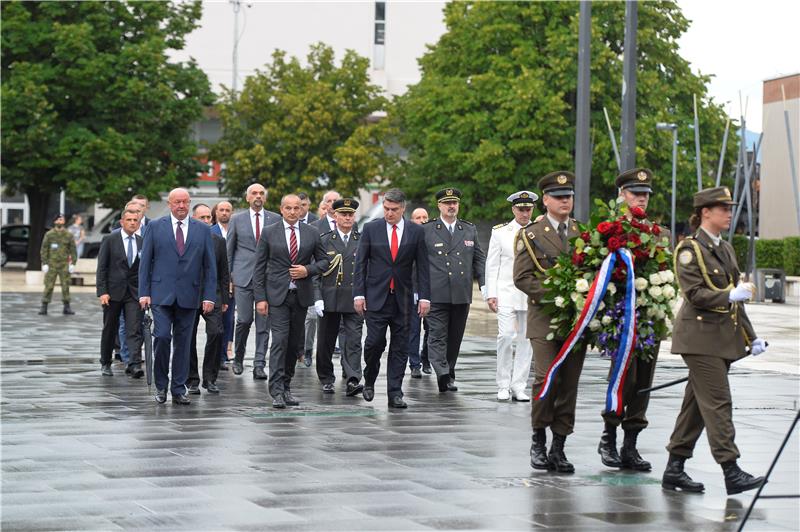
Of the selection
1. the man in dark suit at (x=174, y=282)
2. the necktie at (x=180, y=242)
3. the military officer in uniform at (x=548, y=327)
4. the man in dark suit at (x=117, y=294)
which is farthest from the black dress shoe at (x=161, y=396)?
the military officer in uniform at (x=548, y=327)

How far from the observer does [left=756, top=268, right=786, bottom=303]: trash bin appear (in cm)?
3400

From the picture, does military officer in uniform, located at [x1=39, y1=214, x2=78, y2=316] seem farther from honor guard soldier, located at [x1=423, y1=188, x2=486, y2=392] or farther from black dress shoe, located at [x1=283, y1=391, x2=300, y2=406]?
black dress shoe, located at [x1=283, y1=391, x2=300, y2=406]

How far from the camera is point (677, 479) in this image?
28.1 ft

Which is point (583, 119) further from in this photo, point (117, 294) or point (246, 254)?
point (117, 294)

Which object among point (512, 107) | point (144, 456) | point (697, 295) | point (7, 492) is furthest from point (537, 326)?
point (512, 107)

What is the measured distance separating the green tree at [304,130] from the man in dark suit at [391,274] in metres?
42.1

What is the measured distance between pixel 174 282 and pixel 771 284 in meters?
24.0

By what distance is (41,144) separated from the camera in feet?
151

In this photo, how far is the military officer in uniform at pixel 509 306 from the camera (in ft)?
44.3

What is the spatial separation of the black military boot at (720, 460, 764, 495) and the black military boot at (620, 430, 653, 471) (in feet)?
3.21

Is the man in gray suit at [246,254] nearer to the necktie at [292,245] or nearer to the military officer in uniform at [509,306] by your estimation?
the necktie at [292,245]

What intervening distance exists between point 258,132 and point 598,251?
49179mm

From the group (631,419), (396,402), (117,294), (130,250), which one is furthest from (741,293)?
(130,250)

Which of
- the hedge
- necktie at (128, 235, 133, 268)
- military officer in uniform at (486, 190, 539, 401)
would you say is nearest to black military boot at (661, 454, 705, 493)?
military officer in uniform at (486, 190, 539, 401)
